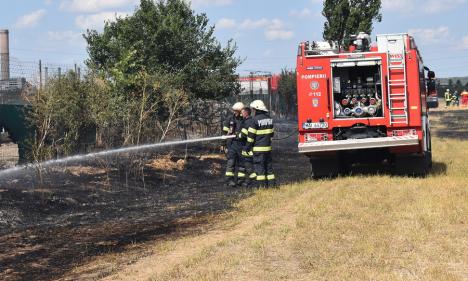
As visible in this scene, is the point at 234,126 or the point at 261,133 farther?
the point at 234,126

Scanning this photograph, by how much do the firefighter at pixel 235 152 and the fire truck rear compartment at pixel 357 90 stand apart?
2.12m

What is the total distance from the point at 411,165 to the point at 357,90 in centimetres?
183

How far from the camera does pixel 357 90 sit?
12109mm

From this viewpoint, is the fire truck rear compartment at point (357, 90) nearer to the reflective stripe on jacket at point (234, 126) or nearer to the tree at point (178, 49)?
the reflective stripe on jacket at point (234, 126)

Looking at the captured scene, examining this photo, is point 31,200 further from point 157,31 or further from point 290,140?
point 290,140

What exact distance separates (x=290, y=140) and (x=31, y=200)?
16.3 m

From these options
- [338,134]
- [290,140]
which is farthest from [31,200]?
[290,140]

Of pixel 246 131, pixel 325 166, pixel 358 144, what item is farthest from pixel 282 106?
pixel 358 144

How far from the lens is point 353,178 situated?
11.9m

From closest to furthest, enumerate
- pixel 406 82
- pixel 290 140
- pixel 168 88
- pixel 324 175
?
1. pixel 406 82
2. pixel 324 175
3. pixel 168 88
4. pixel 290 140

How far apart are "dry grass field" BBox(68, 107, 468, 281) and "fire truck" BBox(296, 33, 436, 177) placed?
178 cm

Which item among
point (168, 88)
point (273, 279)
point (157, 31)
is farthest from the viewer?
point (157, 31)

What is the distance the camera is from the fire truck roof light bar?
11.3 m

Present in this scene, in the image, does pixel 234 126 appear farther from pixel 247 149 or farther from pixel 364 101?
pixel 364 101
